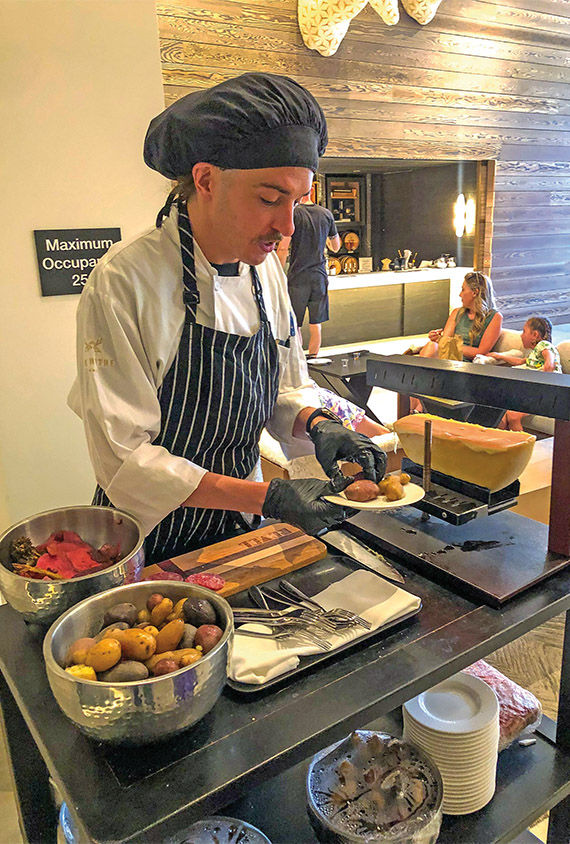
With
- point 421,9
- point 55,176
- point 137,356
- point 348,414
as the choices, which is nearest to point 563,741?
point 137,356

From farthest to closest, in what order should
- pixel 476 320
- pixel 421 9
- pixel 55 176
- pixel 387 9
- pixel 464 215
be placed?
pixel 464 215 < pixel 421 9 < pixel 387 9 < pixel 476 320 < pixel 55 176

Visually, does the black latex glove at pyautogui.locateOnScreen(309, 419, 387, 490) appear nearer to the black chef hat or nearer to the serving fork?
the serving fork

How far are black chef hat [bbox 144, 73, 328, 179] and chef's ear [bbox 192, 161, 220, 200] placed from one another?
11mm

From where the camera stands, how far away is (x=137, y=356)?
1.19 meters

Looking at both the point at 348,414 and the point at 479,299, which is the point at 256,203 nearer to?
the point at 348,414

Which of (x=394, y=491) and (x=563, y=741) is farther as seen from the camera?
(x=563, y=741)

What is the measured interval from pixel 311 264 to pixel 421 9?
89.6 inches

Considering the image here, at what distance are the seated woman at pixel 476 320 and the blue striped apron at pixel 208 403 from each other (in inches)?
131

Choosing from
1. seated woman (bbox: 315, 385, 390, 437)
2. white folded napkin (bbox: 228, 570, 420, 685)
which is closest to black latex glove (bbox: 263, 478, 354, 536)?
white folded napkin (bbox: 228, 570, 420, 685)

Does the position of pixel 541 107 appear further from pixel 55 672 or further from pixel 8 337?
pixel 55 672

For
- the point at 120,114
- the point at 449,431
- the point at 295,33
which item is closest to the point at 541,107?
the point at 295,33

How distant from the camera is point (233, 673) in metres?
0.83

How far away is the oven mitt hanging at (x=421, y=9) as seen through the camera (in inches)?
204

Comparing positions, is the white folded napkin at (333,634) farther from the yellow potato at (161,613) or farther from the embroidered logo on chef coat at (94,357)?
the embroidered logo on chef coat at (94,357)
